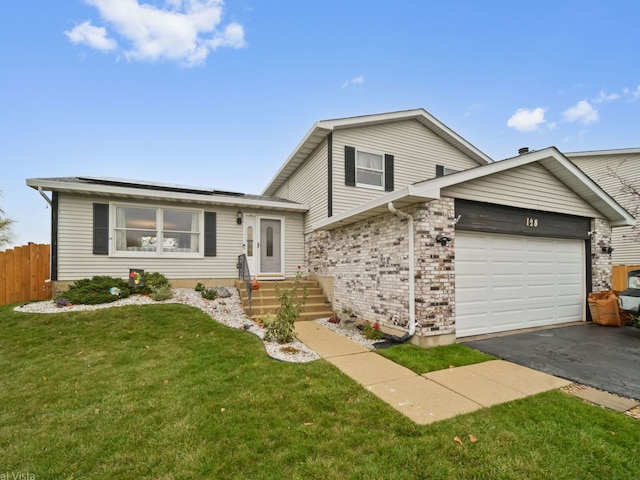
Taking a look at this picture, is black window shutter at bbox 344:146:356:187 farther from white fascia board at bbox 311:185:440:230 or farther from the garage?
the garage

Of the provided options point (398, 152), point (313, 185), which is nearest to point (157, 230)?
point (313, 185)

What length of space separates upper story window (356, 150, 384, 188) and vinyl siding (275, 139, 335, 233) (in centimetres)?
113

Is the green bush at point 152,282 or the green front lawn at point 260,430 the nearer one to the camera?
the green front lawn at point 260,430

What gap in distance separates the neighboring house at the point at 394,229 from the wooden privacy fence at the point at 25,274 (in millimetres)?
1556

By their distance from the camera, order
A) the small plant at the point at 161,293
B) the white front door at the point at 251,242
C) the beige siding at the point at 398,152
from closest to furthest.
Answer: the small plant at the point at 161,293 < the beige siding at the point at 398,152 < the white front door at the point at 251,242

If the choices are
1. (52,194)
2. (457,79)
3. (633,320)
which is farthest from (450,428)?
(457,79)

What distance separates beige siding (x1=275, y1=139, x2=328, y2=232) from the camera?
31.5 feet

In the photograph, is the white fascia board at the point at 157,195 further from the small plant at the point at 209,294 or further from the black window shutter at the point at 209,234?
the small plant at the point at 209,294

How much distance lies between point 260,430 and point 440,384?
245 centimetres

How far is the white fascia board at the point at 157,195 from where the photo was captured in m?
7.85

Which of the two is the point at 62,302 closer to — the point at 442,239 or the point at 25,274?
the point at 25,274

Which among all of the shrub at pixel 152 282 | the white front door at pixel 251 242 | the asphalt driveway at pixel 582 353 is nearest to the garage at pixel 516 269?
the asphalt driveway at pixel 582 353

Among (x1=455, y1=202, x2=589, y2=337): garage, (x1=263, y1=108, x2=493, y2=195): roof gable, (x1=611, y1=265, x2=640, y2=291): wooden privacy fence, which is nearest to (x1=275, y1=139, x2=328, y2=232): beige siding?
(x1=263, y1=108, x2=493, y2=195): roof gable

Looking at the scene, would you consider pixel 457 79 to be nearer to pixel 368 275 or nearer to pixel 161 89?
pixel 368 275
